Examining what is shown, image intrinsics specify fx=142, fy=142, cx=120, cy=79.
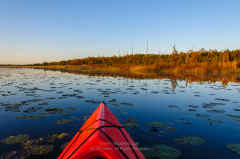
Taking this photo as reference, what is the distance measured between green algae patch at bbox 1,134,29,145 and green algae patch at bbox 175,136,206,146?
3.66 metres

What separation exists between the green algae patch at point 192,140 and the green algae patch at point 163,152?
0.47 metres

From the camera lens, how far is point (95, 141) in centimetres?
194

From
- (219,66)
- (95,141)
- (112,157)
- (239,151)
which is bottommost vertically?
(239,151)

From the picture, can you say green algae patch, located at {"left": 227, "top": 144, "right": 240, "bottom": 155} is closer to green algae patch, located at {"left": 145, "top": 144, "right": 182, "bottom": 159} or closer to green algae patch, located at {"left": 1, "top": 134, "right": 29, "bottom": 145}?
green algae patch, located at {"left": 145, "top": 144, "right": 182, "bottom": 159}

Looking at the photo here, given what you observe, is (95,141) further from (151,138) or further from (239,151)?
(239,151)

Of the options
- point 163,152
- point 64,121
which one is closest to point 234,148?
point 163,152

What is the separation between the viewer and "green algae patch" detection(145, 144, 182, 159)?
2842 millimetres

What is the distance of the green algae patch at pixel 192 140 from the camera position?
11.1 feet

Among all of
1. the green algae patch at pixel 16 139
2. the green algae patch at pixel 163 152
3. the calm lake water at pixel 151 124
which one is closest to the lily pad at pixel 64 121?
the calm lake water at pixel 151 124

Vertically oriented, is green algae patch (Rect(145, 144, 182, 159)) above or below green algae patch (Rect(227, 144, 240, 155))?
above

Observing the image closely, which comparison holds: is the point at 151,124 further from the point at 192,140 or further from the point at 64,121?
the point at 64,121

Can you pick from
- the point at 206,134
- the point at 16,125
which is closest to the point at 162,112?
the point at 206,134

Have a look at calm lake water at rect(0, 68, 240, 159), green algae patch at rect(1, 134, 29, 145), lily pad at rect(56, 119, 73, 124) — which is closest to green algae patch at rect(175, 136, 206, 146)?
calm lake water at rect(0, 68, 240, 159)

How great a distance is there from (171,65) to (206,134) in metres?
25.2
